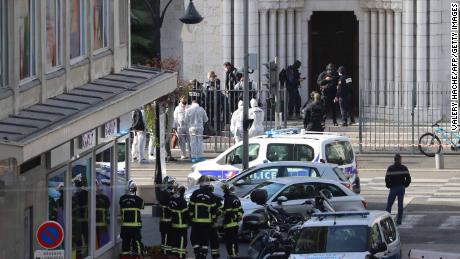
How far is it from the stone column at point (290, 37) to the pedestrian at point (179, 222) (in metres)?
19.8

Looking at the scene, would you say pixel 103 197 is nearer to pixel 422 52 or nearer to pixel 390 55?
pixel 422 52

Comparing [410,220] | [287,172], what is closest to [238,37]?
[410,220]

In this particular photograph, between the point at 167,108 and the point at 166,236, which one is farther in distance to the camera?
the point at 167,108

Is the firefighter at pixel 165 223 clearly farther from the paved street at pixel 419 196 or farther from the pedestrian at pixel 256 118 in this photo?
the pedestrian at pixel 256 118

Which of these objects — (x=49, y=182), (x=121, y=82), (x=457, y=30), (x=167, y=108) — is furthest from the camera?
(x=457, y=30)

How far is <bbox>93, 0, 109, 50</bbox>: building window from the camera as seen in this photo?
2942cm

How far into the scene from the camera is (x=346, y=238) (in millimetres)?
25562

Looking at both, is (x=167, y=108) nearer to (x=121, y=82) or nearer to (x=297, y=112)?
→ (x=297, y=112)

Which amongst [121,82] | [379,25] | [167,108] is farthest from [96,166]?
[379,25]

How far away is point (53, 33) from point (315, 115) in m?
17.9

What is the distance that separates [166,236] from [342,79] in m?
18.1

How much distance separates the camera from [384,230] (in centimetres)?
2609

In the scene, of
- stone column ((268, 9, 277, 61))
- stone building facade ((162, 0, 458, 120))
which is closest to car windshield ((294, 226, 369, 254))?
stone building facade ((162, 0, 458, 120))

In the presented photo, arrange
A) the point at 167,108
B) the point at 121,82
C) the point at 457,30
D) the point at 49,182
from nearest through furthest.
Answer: the point at 49,182 → the point at 121,82 → the point at 167,108 → the point at 457,30
